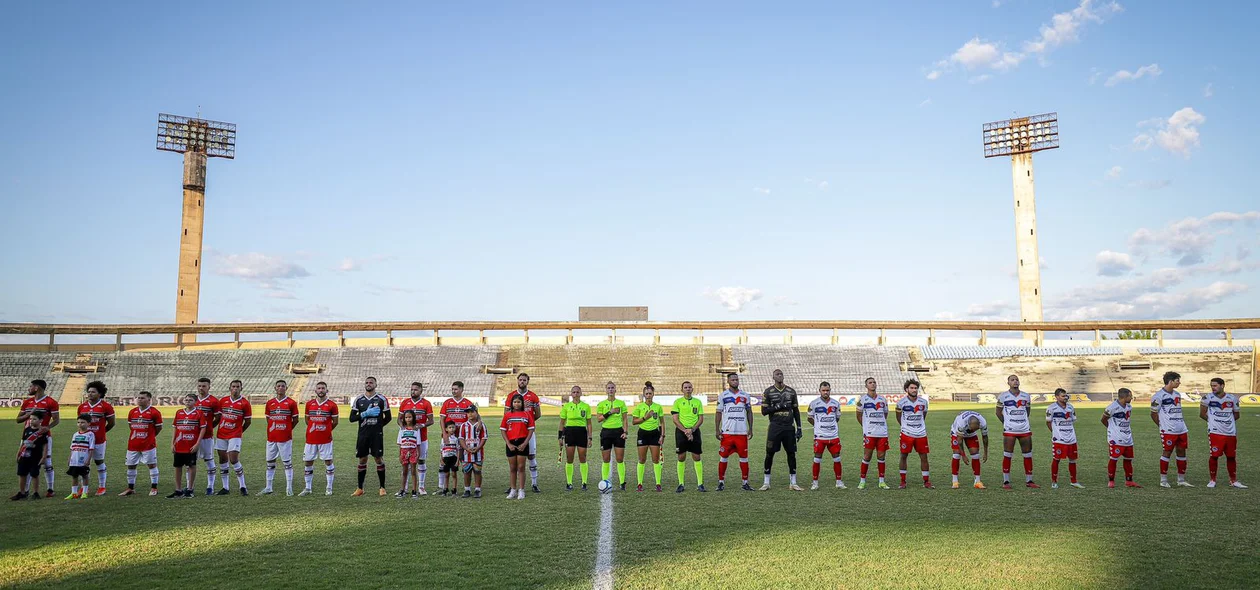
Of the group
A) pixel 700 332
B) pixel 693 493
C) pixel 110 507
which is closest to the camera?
pixel 110 507

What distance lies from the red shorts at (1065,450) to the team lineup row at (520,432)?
0.06 feet

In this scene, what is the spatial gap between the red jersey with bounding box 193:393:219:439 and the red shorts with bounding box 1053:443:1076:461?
14514mm

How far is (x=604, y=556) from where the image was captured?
7.77 metres

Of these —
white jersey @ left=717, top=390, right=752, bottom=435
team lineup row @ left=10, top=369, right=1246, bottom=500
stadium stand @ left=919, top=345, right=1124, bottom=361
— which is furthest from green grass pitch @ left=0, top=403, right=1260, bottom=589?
stadium stand @ left=919, top=345, right=1124, bottom=361

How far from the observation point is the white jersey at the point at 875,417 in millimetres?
13211

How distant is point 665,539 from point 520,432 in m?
4.19

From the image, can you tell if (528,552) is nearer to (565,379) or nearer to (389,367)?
(565,379)


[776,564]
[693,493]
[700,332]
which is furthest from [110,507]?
[700,332]

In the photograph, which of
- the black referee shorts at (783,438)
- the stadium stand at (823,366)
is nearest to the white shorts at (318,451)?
the black referee shorts at (783,438)

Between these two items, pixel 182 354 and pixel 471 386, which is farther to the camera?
pixel 182 354

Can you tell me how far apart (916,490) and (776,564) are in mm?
6087

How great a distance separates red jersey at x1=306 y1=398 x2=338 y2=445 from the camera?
12.6 m

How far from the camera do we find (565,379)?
176 ft

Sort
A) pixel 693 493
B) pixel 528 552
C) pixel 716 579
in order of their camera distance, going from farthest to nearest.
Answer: pixel 693 493 → pixel 528 552 → pixel 716 579
